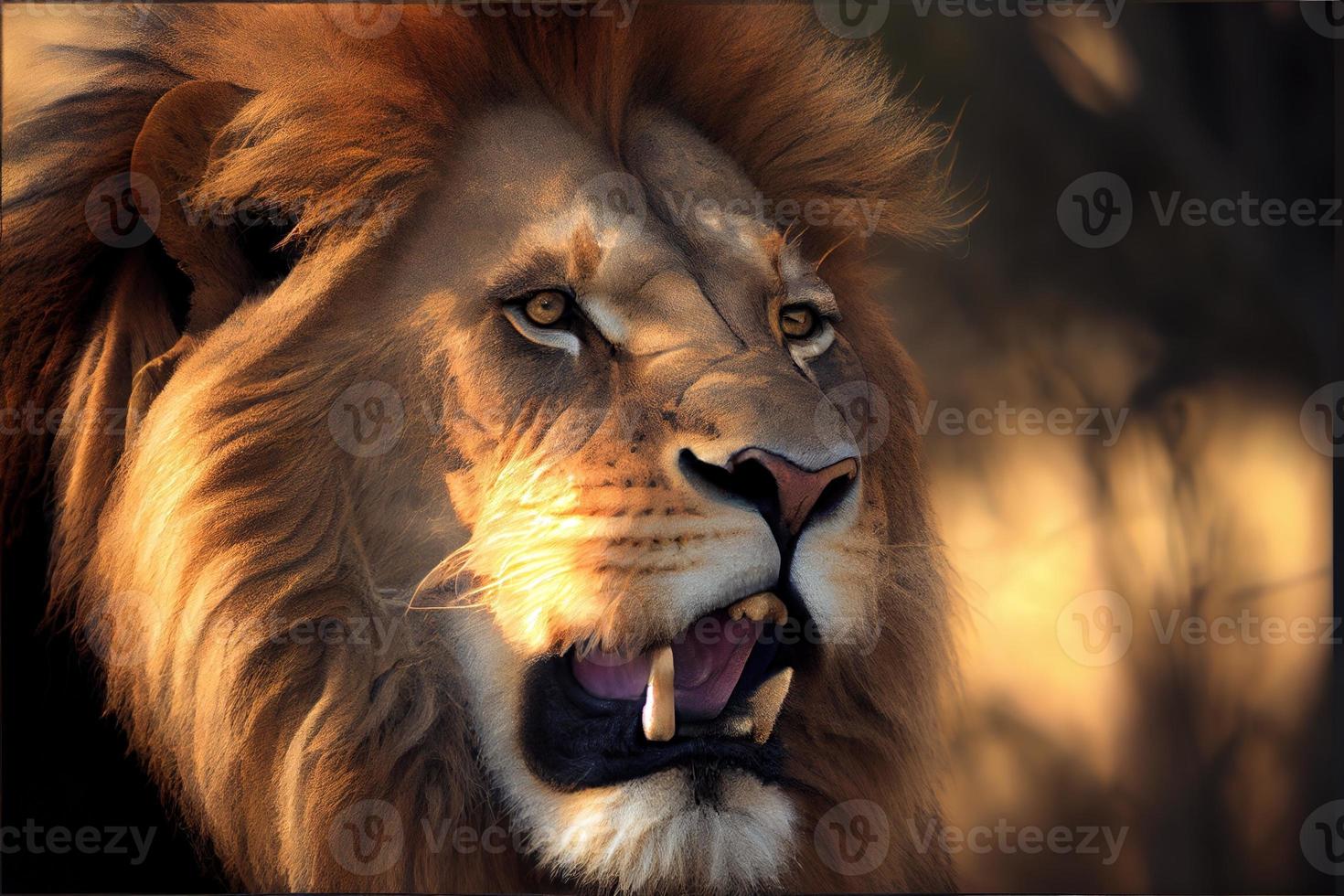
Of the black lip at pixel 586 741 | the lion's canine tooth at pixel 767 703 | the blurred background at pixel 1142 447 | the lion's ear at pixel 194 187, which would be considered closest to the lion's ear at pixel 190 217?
the lion's ear at pixel 194 187

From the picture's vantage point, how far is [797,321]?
5.89ft

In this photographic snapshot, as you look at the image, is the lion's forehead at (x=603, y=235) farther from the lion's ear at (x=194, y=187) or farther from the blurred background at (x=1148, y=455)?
the blurred background at (x=1148, y=455)

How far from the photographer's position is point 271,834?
1.58 meters

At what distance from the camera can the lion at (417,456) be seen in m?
1.51

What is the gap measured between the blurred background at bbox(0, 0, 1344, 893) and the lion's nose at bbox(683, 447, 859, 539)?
2.36ft

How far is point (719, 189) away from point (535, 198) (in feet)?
0.92

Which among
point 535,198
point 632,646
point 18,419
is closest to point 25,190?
point 18,419

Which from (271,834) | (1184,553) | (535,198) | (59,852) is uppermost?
(535,198)

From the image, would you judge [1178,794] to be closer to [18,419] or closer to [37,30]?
[18,419]

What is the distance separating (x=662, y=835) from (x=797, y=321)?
2.41 feet

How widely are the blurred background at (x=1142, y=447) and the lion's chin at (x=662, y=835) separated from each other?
659 mm

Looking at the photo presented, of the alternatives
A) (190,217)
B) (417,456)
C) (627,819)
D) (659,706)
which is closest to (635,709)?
(659,706)

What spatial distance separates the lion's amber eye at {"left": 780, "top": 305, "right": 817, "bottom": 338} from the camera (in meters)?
1.77

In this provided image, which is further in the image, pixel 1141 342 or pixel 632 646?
pixel 1141 342
